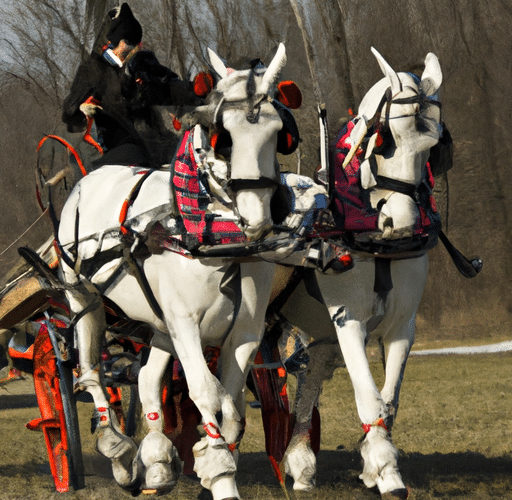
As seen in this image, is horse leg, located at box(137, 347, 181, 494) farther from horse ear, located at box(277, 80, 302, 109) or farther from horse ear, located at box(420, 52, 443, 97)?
horse ear, located at box(420, 52, 443, 97)

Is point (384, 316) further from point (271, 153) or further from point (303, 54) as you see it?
point (303, 54)

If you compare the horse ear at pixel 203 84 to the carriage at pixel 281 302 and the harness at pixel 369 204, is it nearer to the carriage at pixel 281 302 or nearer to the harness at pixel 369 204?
the carriage at pixel 281 302

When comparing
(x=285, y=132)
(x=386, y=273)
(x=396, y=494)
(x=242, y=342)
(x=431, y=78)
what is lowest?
(x=396, y=494)

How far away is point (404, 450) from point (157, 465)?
119 inches

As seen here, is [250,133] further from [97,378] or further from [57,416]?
[57,416]

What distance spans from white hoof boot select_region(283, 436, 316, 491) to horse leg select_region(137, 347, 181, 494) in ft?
2.78

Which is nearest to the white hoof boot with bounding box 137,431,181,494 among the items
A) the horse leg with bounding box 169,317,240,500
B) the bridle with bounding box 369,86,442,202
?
the horse leg with bounding box 169,317,240,500

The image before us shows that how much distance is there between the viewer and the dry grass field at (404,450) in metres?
5.43

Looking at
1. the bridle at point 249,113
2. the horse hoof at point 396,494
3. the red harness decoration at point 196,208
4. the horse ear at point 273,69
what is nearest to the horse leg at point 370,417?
the horse hoof at point 396,494

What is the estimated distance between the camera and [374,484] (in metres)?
4.24

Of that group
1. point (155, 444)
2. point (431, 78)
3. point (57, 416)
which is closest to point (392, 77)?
point (431, 78)

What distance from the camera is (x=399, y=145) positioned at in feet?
14.1

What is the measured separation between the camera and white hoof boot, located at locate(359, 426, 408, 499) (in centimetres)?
407

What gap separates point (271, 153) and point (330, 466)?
307 centimetres
